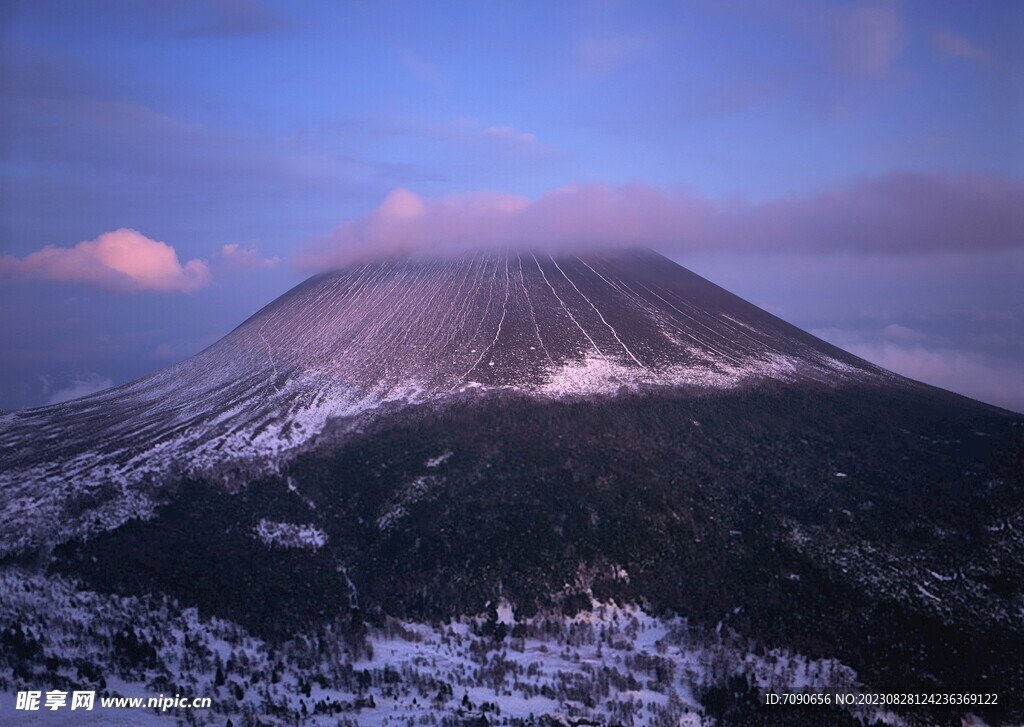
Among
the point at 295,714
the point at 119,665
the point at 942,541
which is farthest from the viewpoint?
the point at 942,541

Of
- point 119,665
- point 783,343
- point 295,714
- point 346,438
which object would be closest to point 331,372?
point 346,438

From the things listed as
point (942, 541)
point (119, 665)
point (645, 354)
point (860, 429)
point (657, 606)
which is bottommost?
point (119, 665)

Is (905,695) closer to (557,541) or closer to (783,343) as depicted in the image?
(557,541)

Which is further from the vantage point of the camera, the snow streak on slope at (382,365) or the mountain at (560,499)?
the snow streak on slope at (382,365)

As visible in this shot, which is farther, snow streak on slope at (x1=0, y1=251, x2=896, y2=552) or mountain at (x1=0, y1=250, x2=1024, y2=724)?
snow streak on slope at (x1=0, y1=251, x2=896, y2=552)
